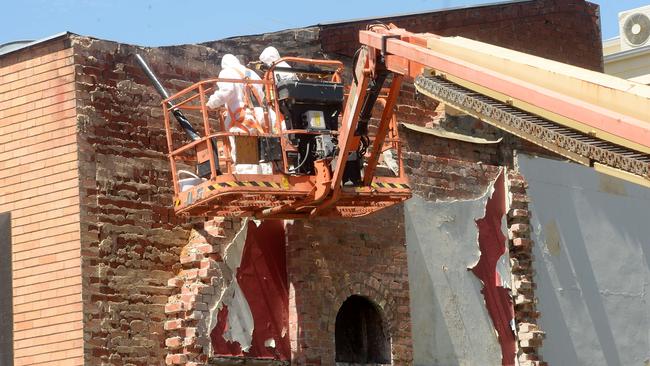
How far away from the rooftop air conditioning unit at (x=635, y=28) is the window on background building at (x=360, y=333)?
18722mm

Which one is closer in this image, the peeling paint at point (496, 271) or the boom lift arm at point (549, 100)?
the boom lift arm at point (549, 100)

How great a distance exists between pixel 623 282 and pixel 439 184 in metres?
4.11

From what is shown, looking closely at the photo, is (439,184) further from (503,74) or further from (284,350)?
(503,74)

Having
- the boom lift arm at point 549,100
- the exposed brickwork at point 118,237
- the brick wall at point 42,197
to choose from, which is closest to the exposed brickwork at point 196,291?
the exposed brickwork at point 118,237

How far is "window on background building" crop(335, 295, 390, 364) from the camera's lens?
18734 millimetres

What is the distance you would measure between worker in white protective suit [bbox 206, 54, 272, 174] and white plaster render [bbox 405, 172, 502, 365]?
3564mm

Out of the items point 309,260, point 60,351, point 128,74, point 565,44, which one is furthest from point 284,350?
point 565,44

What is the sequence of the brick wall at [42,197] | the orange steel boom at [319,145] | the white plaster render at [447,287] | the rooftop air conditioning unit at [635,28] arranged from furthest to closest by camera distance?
the rooftop air conditioning unit at [635,28]
the white plaster render at [447,287]
the brick wall at [42,197]
the orange steel boom at [319,145]

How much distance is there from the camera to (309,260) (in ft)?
58.2

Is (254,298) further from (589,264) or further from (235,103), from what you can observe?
(589,264)

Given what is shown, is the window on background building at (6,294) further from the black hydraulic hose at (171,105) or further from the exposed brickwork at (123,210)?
the black hydraulic hose at (171,105)

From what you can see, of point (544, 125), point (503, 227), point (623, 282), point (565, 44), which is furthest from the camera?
point (565, 44)

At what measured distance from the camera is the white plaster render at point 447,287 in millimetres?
19172

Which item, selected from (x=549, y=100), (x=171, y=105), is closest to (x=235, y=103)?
(x=171, y=105)
